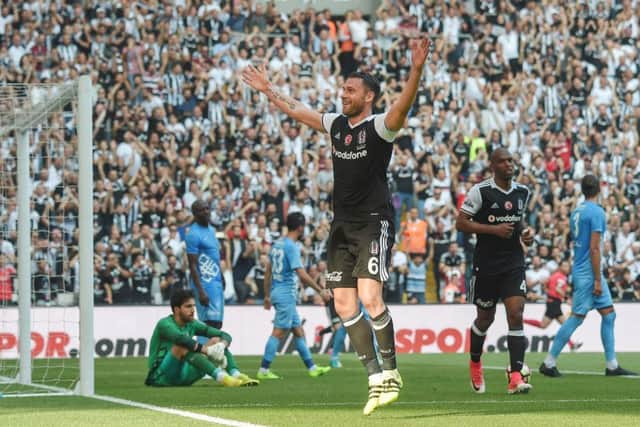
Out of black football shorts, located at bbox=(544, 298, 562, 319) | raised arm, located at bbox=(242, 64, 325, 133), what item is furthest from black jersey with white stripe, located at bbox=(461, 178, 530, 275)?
black football shorts, located at bbox=(544, 298, 562, 319)

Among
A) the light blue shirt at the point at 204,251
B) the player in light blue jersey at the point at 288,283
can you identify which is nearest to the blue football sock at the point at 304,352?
the player in light blue jersey at the point at 288,283

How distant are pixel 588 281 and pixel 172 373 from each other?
525 cm

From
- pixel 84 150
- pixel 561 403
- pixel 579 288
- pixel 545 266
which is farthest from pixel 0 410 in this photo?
pixel 545 266

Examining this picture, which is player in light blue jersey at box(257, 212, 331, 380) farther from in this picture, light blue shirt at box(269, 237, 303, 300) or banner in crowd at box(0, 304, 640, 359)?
banner in crowd at box(0, 304, 640, 359)

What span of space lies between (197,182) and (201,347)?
13386 mm

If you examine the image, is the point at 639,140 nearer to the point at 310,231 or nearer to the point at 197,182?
the point at 310,231

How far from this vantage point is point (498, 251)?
42.9ft

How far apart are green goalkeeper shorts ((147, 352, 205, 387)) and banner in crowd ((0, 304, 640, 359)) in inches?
389

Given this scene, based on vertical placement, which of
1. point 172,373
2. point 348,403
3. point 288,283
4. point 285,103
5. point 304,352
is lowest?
point 304,352

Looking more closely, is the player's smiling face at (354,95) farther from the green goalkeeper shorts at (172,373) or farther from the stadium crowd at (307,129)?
the stadium crowd at (307,129)

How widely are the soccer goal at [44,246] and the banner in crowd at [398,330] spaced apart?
3.08 ft

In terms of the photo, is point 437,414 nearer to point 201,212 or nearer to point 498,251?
point 498,251

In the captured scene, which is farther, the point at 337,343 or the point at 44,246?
the point at 44,246

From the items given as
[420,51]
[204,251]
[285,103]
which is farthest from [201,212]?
[420,51]
